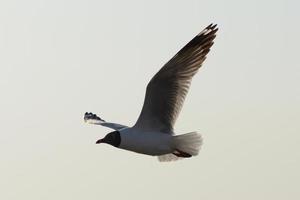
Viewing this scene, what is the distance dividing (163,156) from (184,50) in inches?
106

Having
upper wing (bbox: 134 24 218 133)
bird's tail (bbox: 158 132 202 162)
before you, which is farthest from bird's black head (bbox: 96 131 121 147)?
bird's tail (bbox: 158 132 202 162)

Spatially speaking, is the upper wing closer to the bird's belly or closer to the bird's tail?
the bird's belly

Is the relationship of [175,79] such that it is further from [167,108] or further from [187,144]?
[187,144]

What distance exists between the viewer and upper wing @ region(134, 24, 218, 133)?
15.9 meters

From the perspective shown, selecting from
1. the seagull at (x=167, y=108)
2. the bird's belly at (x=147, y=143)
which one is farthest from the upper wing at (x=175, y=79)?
the bird's belly at (x=147, y=143)

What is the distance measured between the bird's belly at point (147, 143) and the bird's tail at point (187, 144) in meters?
0.15

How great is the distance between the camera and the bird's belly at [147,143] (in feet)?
52.5

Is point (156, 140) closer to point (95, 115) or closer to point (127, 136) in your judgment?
point (127, 136)

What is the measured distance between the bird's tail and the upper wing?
0.61m

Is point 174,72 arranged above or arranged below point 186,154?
above

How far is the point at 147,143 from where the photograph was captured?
52.6 ft

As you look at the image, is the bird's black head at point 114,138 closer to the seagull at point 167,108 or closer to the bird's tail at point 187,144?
the seagull at point 167,108

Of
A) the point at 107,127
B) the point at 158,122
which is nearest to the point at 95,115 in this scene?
the point at 107,127

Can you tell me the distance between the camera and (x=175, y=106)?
644 inches
